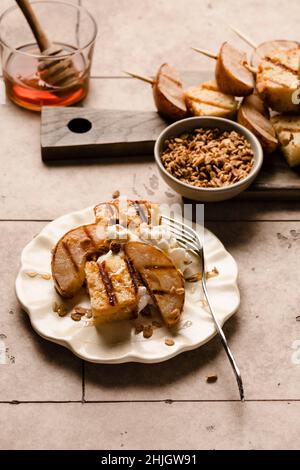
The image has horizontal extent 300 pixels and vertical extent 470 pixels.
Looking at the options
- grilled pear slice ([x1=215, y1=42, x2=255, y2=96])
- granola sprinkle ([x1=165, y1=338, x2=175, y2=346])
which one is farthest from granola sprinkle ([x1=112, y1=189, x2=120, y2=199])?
granola sprinkle ([x1=165, y1=338, x2=175, y2=346])

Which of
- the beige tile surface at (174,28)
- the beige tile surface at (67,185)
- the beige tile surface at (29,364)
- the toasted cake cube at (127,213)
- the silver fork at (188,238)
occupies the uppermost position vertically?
the toasted cake cube at (127,213)

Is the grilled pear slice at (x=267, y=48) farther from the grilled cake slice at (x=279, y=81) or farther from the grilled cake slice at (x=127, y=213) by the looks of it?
the grilled cake slice at (x=127, y=213)

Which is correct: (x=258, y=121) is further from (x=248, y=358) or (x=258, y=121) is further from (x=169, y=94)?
(x=248, y=358)

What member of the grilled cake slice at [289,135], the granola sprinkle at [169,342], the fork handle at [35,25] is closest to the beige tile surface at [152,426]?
the granola sprinkle at [169,342]

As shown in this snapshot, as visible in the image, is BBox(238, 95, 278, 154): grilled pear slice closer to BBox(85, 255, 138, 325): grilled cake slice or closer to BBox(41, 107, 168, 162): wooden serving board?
BBox(41, 107, 168, 162): wooden serving board

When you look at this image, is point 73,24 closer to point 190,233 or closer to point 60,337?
point 190,233

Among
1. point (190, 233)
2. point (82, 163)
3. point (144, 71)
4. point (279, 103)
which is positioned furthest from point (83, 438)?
point (144, 71)
